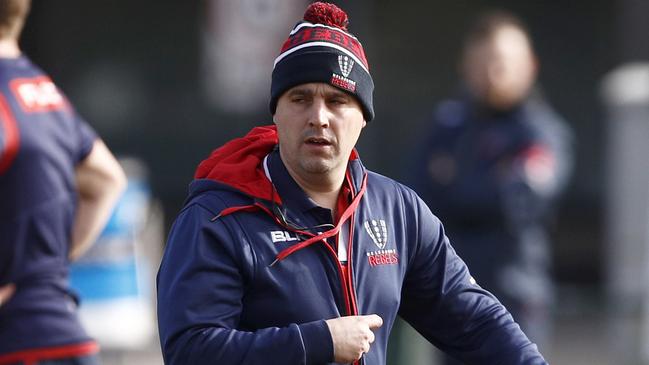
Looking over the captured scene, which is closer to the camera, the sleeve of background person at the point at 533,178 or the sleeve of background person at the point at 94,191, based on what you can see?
the sleeve of background person at the point at 94,191

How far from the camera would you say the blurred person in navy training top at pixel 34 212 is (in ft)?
15.3

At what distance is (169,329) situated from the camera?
3557mm

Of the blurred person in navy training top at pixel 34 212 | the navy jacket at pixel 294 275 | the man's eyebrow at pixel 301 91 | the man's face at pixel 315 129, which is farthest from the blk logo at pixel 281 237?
the blurred person in navy training top at pixel 34 212

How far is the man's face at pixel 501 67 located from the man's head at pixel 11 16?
305 centimetres

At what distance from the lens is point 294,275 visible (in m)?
3.66

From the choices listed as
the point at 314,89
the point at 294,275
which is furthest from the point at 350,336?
the point at 314,89

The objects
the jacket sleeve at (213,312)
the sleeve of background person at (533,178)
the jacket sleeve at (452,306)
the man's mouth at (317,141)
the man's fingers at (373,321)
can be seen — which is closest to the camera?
the jacket sleeve at (213,312)

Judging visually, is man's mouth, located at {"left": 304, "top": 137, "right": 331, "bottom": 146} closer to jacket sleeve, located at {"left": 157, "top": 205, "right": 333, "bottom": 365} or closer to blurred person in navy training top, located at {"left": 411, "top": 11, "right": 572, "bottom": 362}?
jacket sleeve, located at {"left": 157, "top": 205, "right": 333, "bottom": 365}

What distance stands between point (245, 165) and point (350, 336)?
58 centimetres

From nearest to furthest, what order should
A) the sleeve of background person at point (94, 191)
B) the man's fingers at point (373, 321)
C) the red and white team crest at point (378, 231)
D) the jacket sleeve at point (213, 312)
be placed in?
the jacket sleeve at point (213, 312), the man's fingers at point (373, 321), the red and white team crest at point (378, 231), the sleeve of background person at point (94, 191)

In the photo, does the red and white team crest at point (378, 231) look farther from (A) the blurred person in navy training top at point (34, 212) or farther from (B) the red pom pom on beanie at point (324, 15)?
(A) the blurred person in navy training top at point (34, 212)

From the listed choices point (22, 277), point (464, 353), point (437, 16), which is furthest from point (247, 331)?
point (437, 16)

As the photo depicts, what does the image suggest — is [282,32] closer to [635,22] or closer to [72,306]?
[635,22]

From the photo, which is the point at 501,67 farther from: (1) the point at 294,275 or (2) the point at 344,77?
(1) the point at 294,275
